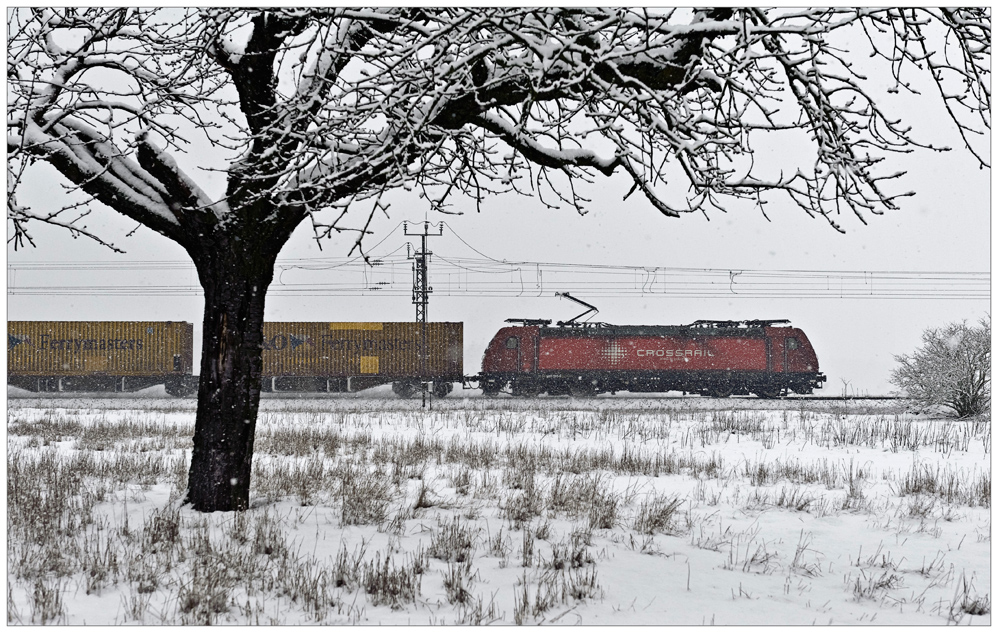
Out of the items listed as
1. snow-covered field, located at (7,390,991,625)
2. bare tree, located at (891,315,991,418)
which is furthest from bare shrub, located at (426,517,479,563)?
bare tree, located at (891,315,991,418)

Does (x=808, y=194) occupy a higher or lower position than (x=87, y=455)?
higher

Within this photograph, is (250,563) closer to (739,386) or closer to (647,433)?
(647,433)

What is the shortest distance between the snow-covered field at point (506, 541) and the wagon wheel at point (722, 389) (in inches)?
663

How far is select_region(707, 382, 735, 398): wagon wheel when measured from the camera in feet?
84.8

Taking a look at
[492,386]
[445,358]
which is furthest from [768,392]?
Result: [445,358]

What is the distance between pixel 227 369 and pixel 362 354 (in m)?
21.8

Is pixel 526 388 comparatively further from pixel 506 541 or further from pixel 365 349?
pixel 506 541

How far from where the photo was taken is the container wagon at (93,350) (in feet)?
86.2

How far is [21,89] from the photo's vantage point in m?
5.65

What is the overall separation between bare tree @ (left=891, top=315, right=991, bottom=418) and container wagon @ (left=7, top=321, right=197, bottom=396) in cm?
2467

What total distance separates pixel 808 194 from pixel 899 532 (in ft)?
9.28

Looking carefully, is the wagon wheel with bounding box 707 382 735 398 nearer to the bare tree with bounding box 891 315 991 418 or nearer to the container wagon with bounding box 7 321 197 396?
the bare tree with bounding box 891 315 991 418

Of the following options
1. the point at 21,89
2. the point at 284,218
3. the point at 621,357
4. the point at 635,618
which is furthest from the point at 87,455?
the point at 621,357

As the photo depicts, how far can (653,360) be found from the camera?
25.8 meters
